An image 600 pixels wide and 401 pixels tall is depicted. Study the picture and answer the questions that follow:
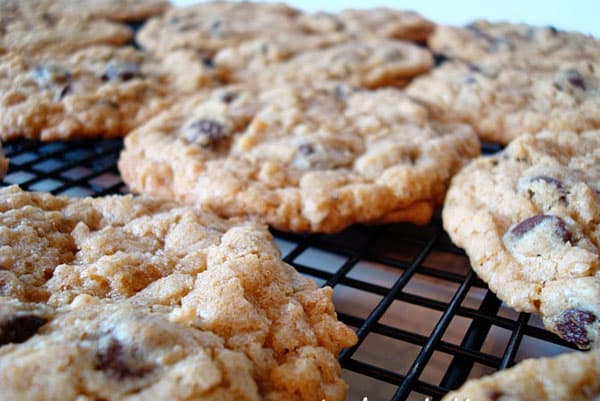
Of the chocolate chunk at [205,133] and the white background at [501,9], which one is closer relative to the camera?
the chocolate chunk at [205,133]

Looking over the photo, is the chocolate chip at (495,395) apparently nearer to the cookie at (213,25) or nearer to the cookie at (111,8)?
the cookie at (213,25)

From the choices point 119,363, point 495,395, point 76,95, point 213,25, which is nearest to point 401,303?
point 495,395

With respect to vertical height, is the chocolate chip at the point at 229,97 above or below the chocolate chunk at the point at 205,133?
above

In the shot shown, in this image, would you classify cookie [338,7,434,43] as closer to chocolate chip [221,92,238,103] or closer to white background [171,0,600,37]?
white background [171,0,600,37]

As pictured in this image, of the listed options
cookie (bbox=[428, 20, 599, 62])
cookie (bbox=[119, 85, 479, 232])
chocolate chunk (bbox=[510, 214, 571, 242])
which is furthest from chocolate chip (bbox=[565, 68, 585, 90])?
chocolate chunk (bbox=[510, 214, 571, 242])

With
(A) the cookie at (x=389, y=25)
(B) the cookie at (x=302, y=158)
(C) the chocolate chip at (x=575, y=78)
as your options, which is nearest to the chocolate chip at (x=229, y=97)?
(B) the cookie at (x=302, y=158)

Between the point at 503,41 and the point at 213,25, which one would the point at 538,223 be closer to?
the point at 503,41

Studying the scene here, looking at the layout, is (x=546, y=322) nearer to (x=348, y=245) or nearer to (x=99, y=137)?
(x=348, y=245)
